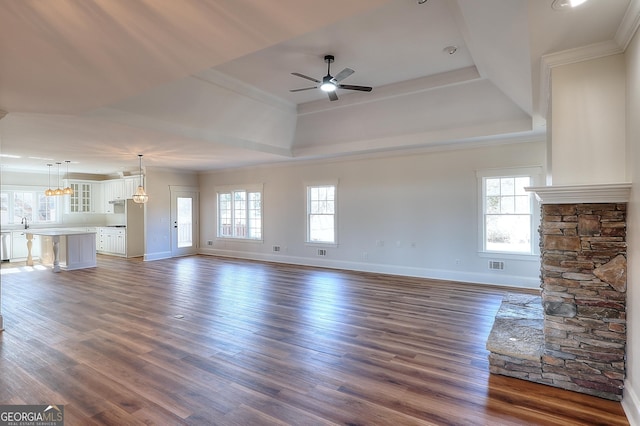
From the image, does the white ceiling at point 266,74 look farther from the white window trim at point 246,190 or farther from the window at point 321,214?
the window at point 321,214

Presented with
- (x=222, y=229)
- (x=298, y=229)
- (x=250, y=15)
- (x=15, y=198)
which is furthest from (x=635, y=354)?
(x=15, y=198)

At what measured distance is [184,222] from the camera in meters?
10.5

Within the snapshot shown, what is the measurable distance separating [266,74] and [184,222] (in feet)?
22.4

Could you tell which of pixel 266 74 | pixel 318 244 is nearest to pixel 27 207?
pixel 318 244

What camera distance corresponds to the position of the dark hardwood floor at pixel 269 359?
238 centimetres

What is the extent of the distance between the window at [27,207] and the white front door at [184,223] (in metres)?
4.22

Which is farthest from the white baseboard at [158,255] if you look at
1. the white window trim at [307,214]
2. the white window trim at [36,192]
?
the white window trim at [307,214]

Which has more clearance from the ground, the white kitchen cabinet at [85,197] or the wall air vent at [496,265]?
the white kitchen cabinet at [85,197]

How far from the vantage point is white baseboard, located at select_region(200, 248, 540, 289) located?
5.97 m

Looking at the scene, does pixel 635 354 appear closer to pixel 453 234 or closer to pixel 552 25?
pixel 552 25

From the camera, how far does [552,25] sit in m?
2.34

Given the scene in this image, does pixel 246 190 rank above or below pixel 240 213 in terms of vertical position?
above

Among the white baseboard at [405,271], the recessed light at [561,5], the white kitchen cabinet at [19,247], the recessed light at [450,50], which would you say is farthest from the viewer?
the white kitchen cabinet at [19,247]

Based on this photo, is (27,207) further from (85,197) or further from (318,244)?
(318,244)
